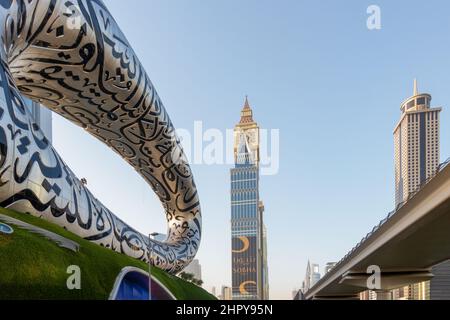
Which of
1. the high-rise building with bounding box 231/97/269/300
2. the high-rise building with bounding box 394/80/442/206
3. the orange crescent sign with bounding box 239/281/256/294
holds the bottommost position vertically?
the orange crescent sign with bounding box 239/281/256/294

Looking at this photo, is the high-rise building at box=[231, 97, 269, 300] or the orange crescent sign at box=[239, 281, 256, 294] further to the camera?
the high-rise building at box=[231, 97, 269, 300]

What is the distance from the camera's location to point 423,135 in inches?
3415

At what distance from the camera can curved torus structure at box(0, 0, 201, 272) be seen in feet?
40.6

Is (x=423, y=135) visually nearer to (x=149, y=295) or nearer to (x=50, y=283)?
(x=149, y=295)

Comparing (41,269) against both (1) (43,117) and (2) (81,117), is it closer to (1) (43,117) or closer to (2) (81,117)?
(2) (81,117)

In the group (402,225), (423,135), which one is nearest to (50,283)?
(402,225)

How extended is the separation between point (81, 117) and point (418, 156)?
84.3 m

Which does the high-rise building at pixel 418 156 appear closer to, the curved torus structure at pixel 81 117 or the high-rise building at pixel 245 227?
the high-rise building at pixel 245 227

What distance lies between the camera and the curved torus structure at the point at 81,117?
1238cm

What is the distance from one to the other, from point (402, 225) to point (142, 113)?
61.7 feet

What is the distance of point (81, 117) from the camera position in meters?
27.1

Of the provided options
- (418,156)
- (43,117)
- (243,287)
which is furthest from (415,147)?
(43,117)

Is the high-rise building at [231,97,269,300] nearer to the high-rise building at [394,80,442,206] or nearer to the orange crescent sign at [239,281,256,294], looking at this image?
the orange crescent sign at [239,281,256,294]

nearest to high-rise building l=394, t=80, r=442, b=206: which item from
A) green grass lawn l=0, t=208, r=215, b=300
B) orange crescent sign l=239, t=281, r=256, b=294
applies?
orange crescent sign l=239, t=281, r=256, b=294
